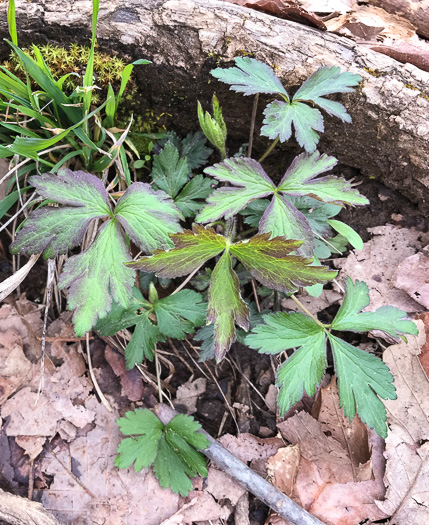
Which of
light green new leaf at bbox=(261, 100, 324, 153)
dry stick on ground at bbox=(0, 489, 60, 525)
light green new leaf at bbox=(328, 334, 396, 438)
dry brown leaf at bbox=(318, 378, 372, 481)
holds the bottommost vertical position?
dry stick on ground at bbox=(0, 489, 60, 525)

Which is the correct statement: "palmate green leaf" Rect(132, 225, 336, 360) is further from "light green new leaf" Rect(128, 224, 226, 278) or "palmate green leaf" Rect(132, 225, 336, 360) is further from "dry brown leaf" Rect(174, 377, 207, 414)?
"dry brown leaf" Rect(174, 377, 207, 414)

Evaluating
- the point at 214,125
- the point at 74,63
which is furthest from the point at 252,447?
the point at 74,63

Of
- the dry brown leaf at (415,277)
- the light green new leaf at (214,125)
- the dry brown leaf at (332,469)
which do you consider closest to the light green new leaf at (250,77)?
the light green new leaf at (214,125)

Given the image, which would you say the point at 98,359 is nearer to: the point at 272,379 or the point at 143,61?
the point at 272,379

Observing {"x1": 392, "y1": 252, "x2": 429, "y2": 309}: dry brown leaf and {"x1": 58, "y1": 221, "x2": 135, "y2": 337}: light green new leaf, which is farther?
{"x1": 392, "y1": 252, "x2": 429, "y2": 309}: dry brown leaf

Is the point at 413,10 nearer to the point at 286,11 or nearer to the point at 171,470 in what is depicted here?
the point at 286,11

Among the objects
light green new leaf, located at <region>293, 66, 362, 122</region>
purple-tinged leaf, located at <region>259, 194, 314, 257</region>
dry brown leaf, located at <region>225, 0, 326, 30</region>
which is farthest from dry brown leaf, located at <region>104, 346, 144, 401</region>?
dry brown leaf, located at <region>225, 0, 326, 30</region>

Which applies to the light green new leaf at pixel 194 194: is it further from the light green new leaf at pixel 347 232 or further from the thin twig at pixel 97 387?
the thin twig at pixel 97 387
